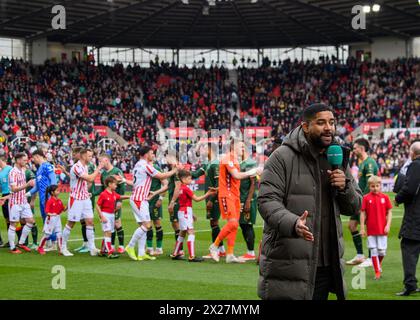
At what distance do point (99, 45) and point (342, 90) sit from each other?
17.3 m

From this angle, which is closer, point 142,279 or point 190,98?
point 142,279

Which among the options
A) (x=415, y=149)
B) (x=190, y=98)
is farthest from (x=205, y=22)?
(x=415, y=149)

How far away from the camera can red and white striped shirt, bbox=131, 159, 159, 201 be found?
15.2 meters

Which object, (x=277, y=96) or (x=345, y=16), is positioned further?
(x=277, y=96)

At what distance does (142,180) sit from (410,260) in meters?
6.15

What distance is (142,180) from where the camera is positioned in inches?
603

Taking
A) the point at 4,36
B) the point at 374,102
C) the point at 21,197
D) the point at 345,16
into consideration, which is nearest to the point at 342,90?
the point at 374,102

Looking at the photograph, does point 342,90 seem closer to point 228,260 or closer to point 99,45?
point 99,45

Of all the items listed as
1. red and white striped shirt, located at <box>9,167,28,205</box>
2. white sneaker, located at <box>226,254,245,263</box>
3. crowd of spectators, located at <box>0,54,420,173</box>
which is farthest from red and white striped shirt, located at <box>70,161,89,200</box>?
crowd of spectators, located at <box>0,54,420,173</box>

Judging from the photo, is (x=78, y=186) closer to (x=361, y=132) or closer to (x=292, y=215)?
(x=292, y=215)

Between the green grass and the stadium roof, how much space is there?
2813 cm

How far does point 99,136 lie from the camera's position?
148 feet

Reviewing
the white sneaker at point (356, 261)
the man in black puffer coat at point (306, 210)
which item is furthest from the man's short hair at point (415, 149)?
the man in black puffer coat at point (306, 210)
